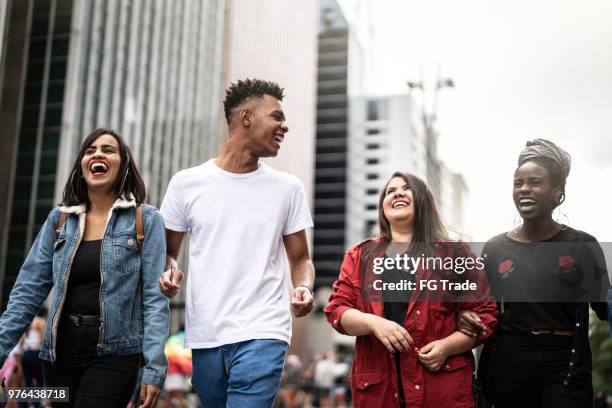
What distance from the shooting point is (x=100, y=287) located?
320cm

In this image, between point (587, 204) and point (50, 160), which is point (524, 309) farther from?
point (50, 160)

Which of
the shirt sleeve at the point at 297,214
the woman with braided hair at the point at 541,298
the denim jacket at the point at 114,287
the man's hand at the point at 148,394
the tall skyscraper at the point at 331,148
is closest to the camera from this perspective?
the man's hand at the point at 148,394

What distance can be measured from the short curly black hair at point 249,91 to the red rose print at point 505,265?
4.63ft

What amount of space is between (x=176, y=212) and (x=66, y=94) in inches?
957

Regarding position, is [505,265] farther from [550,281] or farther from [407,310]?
[407,310]

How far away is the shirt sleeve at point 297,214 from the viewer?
367cm

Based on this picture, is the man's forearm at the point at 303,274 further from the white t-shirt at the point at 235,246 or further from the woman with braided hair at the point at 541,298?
the woman with braided hair at the point at 541,298

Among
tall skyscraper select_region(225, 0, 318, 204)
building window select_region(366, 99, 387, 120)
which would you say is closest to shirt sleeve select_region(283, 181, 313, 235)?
tall skyscraper select_region(225, 0, 318, 204)

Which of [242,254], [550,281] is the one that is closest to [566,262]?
[550,281]

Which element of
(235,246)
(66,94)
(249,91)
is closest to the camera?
(235,246)

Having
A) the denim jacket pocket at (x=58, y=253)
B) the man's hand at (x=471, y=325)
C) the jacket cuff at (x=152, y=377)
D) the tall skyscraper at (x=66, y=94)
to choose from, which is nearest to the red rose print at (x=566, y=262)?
the man's hand at (x=471, y=325)

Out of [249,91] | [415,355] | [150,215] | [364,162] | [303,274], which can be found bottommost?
[415,355]

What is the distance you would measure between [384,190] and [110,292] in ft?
4.77

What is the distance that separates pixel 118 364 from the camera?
3125mm
